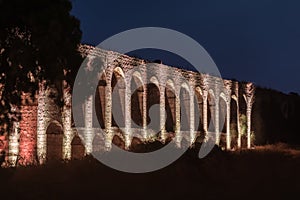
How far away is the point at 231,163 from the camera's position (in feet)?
61.2

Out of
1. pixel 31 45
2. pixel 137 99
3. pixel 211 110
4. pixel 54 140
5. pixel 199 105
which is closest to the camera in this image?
pixel 31 45

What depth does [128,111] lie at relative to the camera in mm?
26391

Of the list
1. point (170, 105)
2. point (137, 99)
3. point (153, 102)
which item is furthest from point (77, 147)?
point (170, 105)

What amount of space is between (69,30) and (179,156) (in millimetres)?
7347

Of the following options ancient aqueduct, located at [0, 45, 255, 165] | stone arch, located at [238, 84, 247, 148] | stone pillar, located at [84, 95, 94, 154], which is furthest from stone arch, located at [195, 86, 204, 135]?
stone pillar, located at [84, 95, 94, 154]

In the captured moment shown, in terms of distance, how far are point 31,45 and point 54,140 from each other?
13.2 meters

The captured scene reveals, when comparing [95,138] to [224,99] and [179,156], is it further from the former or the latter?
[224,99]

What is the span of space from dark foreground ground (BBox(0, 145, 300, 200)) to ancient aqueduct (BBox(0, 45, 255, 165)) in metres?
1.66

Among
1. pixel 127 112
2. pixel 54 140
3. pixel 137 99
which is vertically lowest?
pixel 54 140

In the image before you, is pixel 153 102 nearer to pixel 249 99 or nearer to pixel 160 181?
pixel 249 99

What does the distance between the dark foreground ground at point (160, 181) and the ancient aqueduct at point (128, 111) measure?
1.66 meters

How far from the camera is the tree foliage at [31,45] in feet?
32.9
